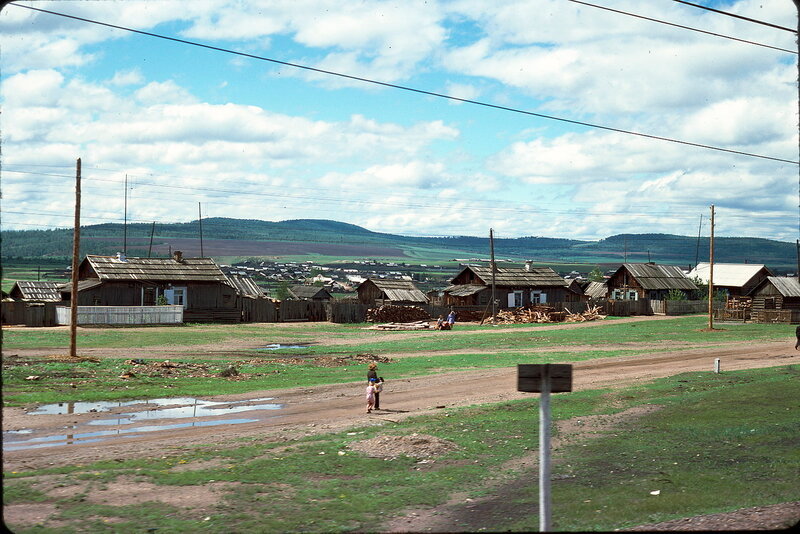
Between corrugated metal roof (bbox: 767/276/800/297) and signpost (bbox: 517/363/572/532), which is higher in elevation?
corrugated metal roof (bbox: 767/276/800/297)

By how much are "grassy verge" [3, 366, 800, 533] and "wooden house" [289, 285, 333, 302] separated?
79.8 m

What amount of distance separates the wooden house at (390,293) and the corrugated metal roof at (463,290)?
10.7 feet

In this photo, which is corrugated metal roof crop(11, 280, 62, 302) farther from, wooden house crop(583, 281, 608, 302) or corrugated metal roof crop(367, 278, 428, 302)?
wooden house crop(583, 281, 608, 302)

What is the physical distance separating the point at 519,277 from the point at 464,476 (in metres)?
72.2

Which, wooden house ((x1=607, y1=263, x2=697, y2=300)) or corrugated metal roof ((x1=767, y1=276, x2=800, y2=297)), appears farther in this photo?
wooden house ((x1=607, y1=263, x2=697, y2=300))

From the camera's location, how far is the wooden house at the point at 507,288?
272 ft

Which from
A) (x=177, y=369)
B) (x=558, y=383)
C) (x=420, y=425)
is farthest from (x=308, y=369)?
(x=558, y=383)

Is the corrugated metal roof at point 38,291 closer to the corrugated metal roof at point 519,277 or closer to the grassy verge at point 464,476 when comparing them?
the corrugated metal roof at point 519,277

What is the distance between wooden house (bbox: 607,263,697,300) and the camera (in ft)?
301

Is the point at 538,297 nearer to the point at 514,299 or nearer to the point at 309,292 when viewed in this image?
the point at 514,299

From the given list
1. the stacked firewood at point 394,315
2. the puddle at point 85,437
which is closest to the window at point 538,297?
the stacked firewood at point 394,315

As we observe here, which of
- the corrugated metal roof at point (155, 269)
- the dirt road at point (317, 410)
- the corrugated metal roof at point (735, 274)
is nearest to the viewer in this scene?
the dirt road at point (317, 410)

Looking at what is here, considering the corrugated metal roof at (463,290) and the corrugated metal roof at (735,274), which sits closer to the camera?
the corrugated metal roof at (463,290)

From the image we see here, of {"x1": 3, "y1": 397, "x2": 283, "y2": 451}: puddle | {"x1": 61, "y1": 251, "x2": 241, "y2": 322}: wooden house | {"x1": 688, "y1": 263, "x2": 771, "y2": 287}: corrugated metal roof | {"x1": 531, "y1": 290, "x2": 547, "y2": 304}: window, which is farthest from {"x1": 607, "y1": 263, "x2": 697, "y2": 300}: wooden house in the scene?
{"x1": 3, "y1": 397, "x2": 283, "y2": 451}: puddle
